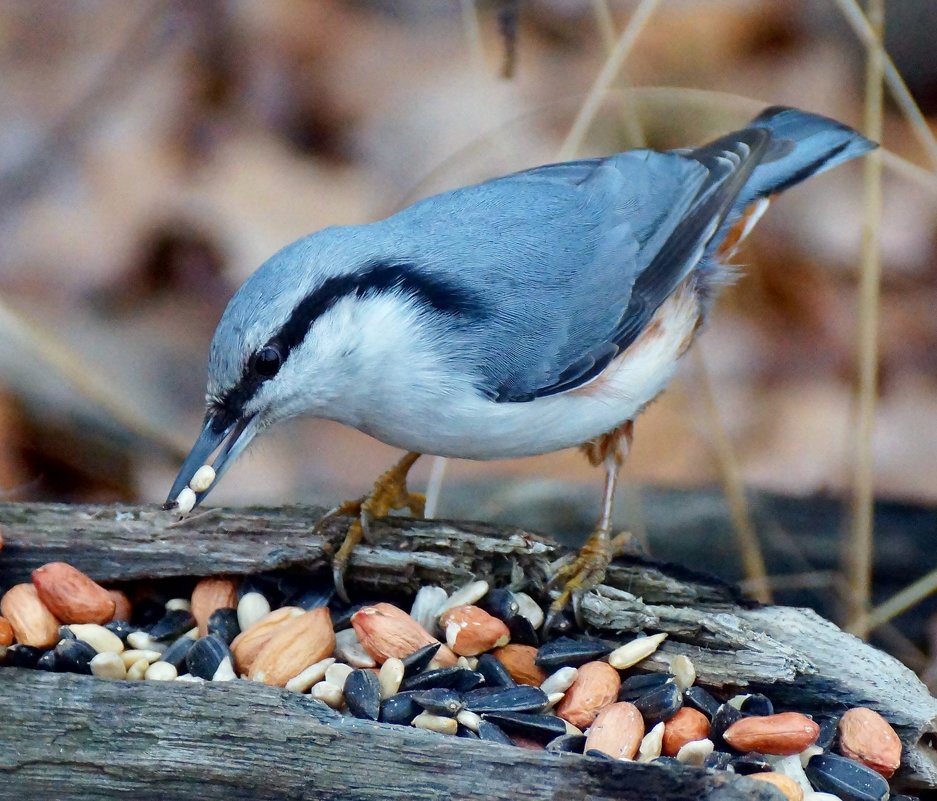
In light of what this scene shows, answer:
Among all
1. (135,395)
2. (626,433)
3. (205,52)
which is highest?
(205,52)

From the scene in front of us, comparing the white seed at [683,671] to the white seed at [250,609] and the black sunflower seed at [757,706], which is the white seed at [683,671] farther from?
the white seed at [250,609]

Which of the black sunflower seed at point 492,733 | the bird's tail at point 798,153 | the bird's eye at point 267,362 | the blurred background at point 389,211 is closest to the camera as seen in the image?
the black sunflower seed at point 492,733

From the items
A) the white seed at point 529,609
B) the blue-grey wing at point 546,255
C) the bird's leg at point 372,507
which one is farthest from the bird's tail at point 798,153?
the white seed at point 529,609

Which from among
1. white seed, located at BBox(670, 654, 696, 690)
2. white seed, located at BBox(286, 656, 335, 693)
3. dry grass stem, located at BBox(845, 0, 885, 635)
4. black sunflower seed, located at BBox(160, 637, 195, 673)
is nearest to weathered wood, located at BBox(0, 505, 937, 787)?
white seed, located at BBox(670, 654, 696, 690)

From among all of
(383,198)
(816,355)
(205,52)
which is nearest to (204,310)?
(383,198)

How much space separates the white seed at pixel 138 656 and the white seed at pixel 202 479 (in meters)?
0.23

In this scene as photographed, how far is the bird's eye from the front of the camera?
1.55 m

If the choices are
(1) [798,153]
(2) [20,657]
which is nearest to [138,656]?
(2) [20,657]

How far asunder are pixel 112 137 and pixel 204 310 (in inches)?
29.6

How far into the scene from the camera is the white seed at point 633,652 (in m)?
1.52

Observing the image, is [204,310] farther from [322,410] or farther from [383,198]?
[322,410]

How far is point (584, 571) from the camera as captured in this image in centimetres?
168

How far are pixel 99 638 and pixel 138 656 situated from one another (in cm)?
6

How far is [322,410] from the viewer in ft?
5.49
